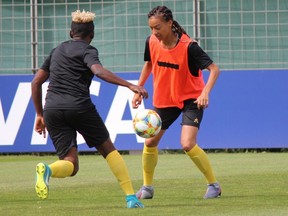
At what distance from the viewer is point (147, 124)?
34.9 ft

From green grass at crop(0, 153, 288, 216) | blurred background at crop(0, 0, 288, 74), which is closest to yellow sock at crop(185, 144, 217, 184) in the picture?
green grass at crop(0, 153, 288, 216)

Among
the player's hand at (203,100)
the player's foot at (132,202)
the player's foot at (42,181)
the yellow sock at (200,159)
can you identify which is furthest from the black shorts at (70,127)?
the yellow sock at (200,159)

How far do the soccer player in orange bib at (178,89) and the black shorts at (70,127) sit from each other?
1.55m

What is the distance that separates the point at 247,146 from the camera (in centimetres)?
1978

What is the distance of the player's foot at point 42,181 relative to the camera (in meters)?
9.45

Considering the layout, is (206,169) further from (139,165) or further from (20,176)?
(139,165)

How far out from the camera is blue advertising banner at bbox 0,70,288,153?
Result: 1972 cm

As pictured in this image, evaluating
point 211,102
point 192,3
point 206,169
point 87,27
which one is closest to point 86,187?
point 206,169

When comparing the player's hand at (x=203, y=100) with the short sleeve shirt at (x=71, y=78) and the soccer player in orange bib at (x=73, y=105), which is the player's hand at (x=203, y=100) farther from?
the short sleeve shirt at (x=71, y=78)

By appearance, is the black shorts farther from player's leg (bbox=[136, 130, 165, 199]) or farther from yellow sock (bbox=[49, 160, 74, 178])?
player's leg (bbox=[136, 130, 165, 199])

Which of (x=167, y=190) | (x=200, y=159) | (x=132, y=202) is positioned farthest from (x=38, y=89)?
(x=167, y=190)

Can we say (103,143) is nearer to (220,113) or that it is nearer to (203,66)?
(203,66)

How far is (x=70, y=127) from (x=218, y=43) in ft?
37.5

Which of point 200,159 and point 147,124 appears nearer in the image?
point 147,124
